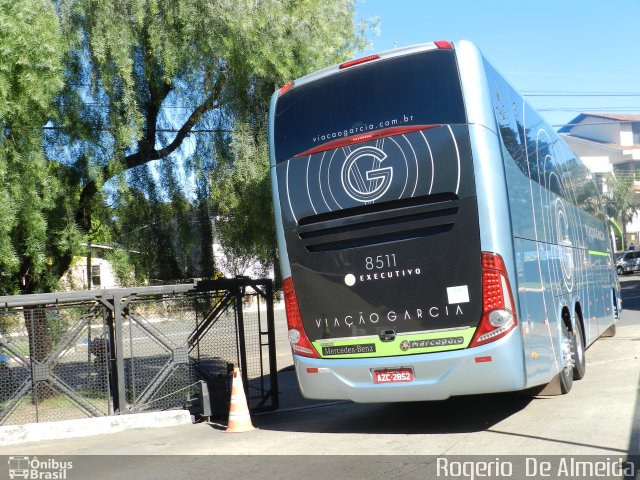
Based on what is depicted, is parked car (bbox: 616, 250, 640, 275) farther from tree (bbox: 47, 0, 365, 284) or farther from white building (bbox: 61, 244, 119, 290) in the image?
white building (bbox: 61, 244, 119, 290)

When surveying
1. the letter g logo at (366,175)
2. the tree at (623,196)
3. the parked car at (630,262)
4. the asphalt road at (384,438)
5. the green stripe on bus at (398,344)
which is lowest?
the asphalt road at (384,438)

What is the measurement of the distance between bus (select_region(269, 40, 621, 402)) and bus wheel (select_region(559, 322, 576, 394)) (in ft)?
2.41

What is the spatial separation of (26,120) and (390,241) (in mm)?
5763

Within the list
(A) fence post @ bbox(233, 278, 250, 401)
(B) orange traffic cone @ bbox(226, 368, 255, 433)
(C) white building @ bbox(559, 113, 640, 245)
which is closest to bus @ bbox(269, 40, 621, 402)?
(B) orange traffic cone @ bbox(226, 368, 255, 433)

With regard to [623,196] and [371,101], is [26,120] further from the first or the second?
[623,196]

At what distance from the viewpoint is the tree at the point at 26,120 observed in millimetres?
10414

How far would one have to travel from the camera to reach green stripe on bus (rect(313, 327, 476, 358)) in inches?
328

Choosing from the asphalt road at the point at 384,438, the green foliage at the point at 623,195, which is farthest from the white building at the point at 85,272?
the green foliage at the point at 623,195

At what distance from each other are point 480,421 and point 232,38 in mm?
7529

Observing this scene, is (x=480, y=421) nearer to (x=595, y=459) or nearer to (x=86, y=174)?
(x=595, y=459)

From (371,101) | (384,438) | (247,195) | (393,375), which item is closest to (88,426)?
(384,438)

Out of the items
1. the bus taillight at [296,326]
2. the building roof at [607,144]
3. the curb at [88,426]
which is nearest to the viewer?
the bus taillight at [296,326]

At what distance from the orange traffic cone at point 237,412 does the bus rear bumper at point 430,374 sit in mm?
1413

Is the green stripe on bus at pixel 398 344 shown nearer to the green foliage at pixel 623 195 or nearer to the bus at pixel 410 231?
the bus at pixel 410 231
